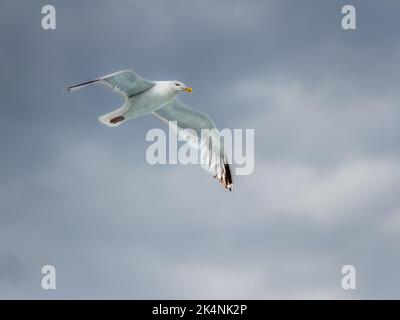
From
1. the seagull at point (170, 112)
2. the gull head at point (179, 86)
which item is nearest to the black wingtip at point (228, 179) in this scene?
the seagull at point (170, 112)

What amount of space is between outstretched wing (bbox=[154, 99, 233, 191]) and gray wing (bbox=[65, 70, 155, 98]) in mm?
1523

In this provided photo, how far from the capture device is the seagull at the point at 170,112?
14.4 meters

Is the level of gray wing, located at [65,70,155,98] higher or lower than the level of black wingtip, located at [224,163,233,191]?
higher

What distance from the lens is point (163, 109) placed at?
52.6ft

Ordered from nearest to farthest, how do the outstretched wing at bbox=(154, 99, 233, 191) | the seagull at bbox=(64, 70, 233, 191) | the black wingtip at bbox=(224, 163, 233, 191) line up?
1. the seagull at bbox=(64, 70, 233, 191)
2. the outstretched wing at bbox=(154, 99, 233, 191)
3. the black wingtip at bbox=(224, 163, 233, 191)

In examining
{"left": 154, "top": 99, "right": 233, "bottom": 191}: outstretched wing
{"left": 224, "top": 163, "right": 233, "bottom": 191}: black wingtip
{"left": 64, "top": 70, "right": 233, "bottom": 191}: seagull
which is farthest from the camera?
{"left": 224, "top": 163, "right": 233, "bottom": 191}: black wingtip

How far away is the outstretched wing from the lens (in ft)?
53.2

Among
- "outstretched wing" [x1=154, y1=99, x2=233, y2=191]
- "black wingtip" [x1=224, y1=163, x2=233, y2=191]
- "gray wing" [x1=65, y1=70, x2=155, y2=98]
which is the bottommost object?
"black wingtip" [x1=224, y1=163, x2=233, y2=191]

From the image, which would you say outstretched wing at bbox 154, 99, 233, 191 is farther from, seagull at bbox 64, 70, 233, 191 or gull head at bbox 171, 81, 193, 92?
gull head at bbox 171, 81, 193, 92

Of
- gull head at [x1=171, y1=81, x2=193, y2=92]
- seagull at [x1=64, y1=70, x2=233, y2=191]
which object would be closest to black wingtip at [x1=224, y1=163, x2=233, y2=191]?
seagull at [x1=64, y1=70, x2=233, y2=191]

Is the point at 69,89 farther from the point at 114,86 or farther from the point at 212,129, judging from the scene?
the point at 212,129

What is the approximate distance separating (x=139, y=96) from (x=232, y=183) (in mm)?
3412
